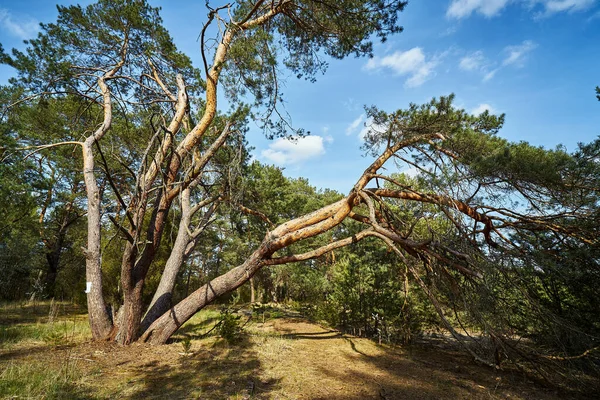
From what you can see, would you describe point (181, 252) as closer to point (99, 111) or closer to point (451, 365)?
A: point (99, 111)

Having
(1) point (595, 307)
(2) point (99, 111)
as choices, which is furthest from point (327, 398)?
(2) point (99, 111)

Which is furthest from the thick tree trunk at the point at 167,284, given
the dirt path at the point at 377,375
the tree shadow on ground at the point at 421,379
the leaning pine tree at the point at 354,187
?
the tree shadow on ground at the point at 421,379

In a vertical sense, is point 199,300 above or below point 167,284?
below

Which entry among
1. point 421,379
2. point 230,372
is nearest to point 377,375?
point 421,379

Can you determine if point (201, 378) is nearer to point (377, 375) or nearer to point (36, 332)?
point (377, 375)

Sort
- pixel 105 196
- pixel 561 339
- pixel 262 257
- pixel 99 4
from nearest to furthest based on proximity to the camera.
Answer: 1. pixel 561 339
2. pixel 262 257
3. pixel 99 4
4. pixel 105 196

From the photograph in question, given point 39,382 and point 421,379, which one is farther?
point 421,379

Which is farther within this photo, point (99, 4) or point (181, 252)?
point (181, 252)

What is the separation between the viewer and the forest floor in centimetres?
340

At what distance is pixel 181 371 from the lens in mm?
4195

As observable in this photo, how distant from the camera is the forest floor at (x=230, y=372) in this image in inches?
134

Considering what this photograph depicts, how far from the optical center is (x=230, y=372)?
4316mm

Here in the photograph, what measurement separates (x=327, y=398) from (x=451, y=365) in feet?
14.5

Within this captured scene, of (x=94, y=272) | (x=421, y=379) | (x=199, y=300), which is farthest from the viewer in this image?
(x=199, y=300)
